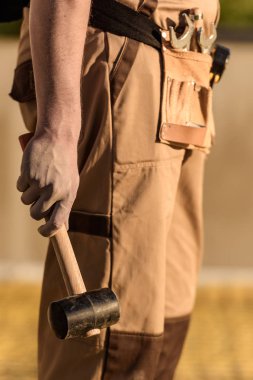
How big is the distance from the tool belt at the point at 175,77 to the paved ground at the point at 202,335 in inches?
78.0

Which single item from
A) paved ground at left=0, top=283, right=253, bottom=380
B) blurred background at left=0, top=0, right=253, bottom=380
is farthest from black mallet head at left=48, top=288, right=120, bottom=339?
blurred background at left=0, top=0, right=253, bottom=380

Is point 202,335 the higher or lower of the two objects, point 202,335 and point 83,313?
the lower

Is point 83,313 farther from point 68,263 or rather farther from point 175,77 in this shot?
point 175,77

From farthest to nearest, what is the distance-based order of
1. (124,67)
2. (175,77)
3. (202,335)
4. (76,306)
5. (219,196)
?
(219,196)
(202,335)
(175,77)
(124,67)
(76,306)

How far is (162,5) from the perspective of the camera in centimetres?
244

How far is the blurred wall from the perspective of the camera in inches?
228

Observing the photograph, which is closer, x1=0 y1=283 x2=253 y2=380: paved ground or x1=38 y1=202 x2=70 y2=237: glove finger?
x1=38 y1=202 x2=70 y2=237: glove finger

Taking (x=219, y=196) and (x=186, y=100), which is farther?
(x=219, y=196)

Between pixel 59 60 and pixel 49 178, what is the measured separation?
281mm

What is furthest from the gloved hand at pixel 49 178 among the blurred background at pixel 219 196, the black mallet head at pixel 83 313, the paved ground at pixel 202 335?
the blurred background at pixel 219 196

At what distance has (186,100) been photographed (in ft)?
8.25

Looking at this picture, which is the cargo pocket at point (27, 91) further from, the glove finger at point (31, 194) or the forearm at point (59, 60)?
the glove finger at point (31, 194)

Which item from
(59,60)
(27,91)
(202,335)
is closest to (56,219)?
(59,60)

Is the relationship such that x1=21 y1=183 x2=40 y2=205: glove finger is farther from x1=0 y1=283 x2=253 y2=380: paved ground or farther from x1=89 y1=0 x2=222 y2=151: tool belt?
x1=0 y1=283 x2=253 y2=380: paved ground
